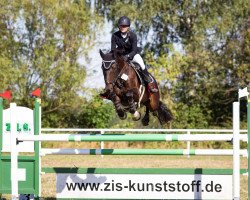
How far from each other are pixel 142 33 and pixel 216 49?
371cm

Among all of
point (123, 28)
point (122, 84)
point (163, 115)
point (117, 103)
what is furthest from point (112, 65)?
point (163, 115)

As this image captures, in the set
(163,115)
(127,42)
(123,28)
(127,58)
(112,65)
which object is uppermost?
(123,28)

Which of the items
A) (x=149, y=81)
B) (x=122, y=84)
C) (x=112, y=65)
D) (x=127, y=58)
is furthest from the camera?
(x=149, y=81)

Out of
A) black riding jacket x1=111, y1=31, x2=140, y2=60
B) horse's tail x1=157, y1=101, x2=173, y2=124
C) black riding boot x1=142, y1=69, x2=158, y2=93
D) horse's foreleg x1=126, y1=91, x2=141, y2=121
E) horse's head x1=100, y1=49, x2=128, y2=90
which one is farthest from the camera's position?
horse's tail x1=157, y1=101, x2=173, y2=124

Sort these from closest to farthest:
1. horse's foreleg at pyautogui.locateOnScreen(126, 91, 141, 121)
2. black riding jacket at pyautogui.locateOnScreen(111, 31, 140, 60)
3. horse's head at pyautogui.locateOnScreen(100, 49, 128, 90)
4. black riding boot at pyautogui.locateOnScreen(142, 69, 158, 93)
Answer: horse's head at pyautogui.locateOnScreen(100, 49, 128, 90) < horse's foreleg at pyautogui.locateOnScreen(126, 91, 141, 121) < black riding jacket at pyautogui.locateOnScreen(111, 31, 140, 60) < black riding boot at pyautogui.locateOnScreen(142, 69, 158, 93)

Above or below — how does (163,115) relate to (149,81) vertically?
below

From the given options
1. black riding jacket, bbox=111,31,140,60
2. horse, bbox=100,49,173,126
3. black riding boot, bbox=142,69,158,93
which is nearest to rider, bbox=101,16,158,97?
black riding jacket, bbox=111,31,140,60

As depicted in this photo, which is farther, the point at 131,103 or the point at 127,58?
the point at 127,58

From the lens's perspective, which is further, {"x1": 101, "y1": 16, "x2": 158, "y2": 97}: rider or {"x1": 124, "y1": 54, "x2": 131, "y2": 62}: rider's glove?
{"x1": 124, "y1": 54, "x2": 131, "y2": 62}: rider's glove

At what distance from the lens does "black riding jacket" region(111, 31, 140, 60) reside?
8083 mm

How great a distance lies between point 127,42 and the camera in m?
8.20

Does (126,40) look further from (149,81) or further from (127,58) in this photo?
(149,81)

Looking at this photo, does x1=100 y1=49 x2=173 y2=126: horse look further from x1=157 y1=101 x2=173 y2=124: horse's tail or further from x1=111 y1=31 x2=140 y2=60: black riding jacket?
x1=157 y1=101 x2=173 y2=124: horse's tail

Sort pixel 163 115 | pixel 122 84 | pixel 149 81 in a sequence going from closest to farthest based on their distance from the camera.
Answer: pixel 122 84 → pixel 149 81 → pixel 163 115
